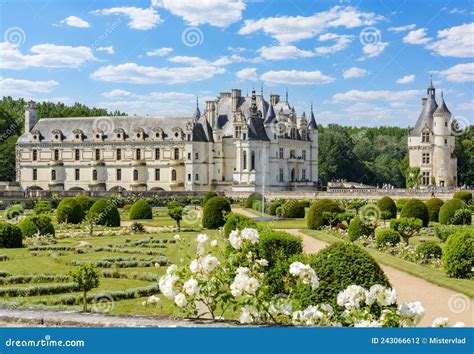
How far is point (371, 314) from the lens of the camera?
220 inches

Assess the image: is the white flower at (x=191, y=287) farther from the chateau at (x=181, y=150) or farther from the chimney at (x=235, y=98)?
the chimney at (x=235, y=98)

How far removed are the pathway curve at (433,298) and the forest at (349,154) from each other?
171 feet

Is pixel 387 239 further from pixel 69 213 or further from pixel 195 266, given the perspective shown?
pixel 69 213

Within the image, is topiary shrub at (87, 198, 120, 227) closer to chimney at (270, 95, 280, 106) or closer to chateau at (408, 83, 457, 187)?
chimney at (270, 95, 280, 106)

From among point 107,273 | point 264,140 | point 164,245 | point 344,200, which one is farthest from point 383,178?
point 107,273

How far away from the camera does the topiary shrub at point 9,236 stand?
A: 18672 mm

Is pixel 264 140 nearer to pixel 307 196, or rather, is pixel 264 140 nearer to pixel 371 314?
pixel 307 196

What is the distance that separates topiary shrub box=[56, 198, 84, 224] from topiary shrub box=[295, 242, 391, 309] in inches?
789

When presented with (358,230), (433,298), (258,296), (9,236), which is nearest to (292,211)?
(358,230)

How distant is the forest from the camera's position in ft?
205

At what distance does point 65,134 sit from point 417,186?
2970cm

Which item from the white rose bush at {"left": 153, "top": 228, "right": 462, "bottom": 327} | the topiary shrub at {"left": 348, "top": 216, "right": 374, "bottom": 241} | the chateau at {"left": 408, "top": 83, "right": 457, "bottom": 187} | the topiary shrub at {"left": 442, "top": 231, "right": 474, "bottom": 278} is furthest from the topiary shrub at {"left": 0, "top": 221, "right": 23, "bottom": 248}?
the chateau at {"left": 408, "top": 83, "right": 457, "bottom": 187}

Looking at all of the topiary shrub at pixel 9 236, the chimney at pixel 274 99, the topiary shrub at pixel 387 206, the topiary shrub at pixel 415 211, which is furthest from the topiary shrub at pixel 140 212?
the chimney at pixel 274 99
